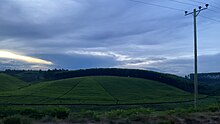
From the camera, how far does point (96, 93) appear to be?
97.2 metres

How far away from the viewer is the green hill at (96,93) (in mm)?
83812

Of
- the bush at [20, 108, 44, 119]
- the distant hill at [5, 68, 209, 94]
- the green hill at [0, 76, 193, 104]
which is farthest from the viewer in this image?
the distant hill at [5, 68, 209, 94]

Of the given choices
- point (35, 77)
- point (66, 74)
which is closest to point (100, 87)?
point (66, 74)

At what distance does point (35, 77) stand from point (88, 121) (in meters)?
154

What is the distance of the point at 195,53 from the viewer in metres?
33.6

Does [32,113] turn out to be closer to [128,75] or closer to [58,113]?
[58,113]

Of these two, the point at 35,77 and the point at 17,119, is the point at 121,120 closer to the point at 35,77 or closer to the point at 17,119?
the point at 17,119

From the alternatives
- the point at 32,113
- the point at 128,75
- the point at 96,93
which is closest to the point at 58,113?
the point at 32,113

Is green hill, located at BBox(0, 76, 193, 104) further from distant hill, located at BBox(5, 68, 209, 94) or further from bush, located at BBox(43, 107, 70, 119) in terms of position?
bush, located at BBox(43, 107, 70, 119)

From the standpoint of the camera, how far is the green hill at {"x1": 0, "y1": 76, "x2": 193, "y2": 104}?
83.8m

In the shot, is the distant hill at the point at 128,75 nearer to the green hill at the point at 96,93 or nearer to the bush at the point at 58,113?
the green hill at the point at 96,93

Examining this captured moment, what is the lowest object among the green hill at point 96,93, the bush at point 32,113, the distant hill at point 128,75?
the green hill at point 96,93

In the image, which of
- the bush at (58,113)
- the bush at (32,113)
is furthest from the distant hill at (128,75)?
the bush at (32,113)

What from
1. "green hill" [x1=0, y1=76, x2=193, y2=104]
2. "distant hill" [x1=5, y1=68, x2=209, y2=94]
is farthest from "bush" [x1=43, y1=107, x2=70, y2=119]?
"distant hill" [x1=5, y1=68, x2=209, y2=94]
